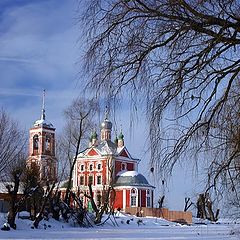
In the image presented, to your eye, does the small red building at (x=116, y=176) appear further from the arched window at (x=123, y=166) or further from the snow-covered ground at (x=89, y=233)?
the snow-covered ground at (x=89, y=233)

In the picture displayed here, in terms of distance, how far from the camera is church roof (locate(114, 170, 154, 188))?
199ft

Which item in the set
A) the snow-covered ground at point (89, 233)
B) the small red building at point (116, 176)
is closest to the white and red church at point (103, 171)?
the small red building at point (116, 176)

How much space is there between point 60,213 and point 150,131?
22.7 meters

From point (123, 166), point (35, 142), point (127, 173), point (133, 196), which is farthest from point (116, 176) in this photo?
point (35, 142)

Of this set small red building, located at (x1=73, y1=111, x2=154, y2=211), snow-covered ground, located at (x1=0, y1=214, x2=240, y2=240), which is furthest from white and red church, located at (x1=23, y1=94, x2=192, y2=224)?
snow-covered ground, located at (x1=0, y1=214, x2=240, y2=240)

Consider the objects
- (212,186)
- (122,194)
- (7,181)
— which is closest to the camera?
(212,186)

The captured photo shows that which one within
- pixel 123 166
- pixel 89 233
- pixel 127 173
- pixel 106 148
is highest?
pixel 106 148

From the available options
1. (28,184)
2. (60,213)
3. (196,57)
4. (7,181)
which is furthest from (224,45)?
(7,181)

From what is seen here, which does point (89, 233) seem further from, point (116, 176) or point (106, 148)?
point (116, 176)

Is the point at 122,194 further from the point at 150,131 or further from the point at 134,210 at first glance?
the point at 150,131

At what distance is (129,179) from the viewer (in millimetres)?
61469

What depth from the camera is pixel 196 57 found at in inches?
228

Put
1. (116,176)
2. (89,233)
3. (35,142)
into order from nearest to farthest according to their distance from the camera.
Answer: (89,233), (35,142), (116,176)

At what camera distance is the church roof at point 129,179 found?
60.6 m
